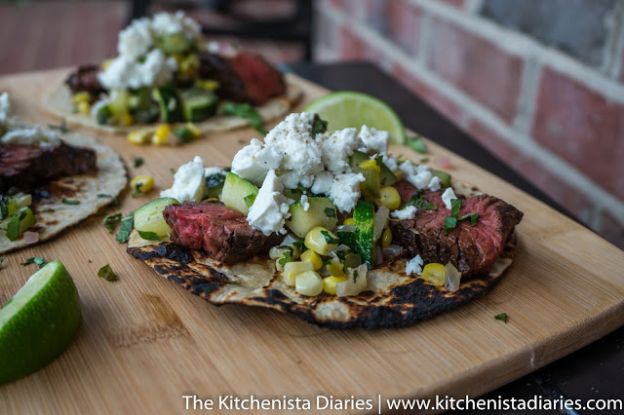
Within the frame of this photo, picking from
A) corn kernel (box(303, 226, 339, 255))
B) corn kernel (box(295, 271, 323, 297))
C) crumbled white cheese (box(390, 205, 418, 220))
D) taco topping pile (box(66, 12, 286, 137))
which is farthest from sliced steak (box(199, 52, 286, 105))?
corn kernel (box(295, 271, 323, 297))

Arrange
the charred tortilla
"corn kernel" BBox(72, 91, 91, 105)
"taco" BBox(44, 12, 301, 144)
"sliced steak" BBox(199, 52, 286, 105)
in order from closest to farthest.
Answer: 1. the charred tortilla
2. "taco" BBox(44, 12, 301, 144)
3. "corn kernel" BBox(72, 91, 91, 105)
4. "sliced steak" BBox(199, 52, 286, 105)

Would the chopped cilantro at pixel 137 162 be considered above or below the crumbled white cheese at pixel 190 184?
below

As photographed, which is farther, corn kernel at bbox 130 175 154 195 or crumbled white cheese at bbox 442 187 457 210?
corn kernel at bbox 130 175 154 195

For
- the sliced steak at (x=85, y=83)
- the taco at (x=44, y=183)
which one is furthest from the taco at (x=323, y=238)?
the sliced steak at (x=85, y=83)

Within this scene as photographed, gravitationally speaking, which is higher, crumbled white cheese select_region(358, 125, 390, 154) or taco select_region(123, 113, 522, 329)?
crumbled white cheese select_region(358, 125, 390, 154)

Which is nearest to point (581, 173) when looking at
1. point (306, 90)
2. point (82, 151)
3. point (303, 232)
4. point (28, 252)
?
point (306, 90)

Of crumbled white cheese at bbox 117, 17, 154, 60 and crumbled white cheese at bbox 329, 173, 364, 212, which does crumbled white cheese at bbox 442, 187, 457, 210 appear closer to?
crumbled white cheese at bbox 329, 173, 364, 212

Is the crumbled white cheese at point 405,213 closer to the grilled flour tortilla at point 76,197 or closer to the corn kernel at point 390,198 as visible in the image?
the corn kernel at point 390,198

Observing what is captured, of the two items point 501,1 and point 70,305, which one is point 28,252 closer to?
point 70,305

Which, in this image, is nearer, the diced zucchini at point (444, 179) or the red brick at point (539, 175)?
the diced zucchini at point (444, 179)

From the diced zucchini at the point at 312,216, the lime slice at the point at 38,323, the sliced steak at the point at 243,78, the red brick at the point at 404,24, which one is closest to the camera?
the lime slice at the point at 38,323
